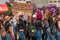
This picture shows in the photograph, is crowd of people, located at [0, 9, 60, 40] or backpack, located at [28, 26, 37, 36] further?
backpack, located at [28, 26, 37, 36]

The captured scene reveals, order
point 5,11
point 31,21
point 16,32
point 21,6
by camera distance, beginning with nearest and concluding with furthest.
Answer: point 16,32
point 31,21
point 21,6
point 5,11

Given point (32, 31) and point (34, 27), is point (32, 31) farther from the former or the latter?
point (34, 27)

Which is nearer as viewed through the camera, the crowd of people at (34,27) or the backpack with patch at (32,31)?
the crowd of people at (34,27)

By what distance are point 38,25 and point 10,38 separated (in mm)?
2040

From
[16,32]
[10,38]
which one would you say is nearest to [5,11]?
[16,32]

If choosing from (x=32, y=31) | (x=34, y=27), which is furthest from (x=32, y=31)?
(x=34, y=27)

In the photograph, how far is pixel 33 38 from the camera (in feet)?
42.2

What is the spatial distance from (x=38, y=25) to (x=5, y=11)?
15.2ft

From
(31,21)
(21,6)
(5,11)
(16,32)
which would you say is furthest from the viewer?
(5,11)

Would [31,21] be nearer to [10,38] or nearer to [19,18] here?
[19,18]

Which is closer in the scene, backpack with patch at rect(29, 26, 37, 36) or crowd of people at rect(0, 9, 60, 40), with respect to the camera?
crowd of people at rect(0, 9, 60, 40)

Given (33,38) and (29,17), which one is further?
(29,17)

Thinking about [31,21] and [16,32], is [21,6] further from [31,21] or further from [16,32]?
[16,32]

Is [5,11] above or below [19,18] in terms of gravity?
below
